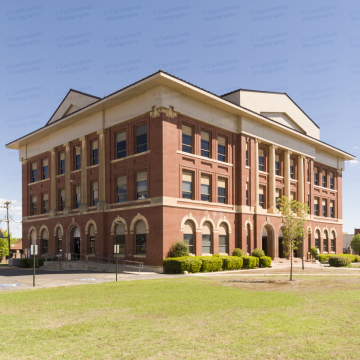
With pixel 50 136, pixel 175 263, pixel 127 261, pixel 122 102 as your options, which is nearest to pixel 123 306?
pixel 175 263

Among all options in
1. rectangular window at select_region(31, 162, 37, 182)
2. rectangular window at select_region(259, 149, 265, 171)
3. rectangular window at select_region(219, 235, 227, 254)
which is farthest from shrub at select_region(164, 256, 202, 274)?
rectangular window at select_region(31, 162, 37, 182)

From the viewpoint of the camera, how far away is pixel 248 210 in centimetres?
3962

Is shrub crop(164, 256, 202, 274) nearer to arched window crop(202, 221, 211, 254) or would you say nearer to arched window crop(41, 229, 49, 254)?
arched window crop(202, 221, 211, 254)

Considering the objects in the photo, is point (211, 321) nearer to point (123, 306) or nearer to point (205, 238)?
point (123, 306)

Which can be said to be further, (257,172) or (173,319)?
(257,172)

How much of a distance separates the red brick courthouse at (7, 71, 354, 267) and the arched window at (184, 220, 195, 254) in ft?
0.29

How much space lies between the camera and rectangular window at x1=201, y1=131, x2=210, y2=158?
3641 centimetres

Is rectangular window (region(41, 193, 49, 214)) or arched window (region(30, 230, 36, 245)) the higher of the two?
rectangular window (region(41, 193, 49, 214))

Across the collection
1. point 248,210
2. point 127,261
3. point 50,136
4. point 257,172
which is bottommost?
point 127,261

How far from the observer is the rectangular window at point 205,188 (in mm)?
35969

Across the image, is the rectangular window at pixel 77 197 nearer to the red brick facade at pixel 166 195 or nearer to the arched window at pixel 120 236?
the red brick facade at pixel 166 195

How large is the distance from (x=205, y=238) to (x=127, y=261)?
24.3 feet

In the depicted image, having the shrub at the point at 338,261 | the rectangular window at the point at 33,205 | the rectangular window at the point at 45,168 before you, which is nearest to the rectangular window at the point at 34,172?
the rectangular window at the point at 45,168

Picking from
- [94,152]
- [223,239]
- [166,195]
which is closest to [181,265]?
[166,195]
